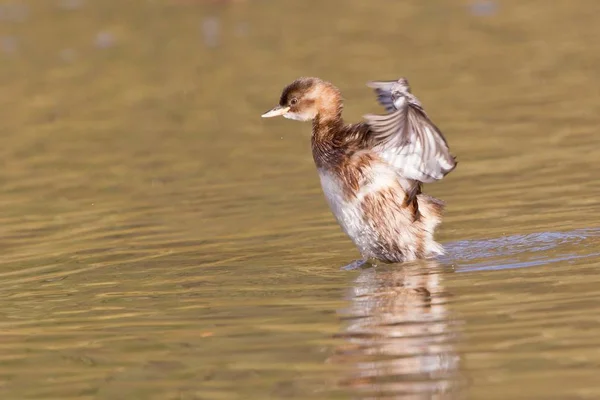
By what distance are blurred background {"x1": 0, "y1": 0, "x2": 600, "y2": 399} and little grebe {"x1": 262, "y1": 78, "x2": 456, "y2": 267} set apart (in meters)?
0.27

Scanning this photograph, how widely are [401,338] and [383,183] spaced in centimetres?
224

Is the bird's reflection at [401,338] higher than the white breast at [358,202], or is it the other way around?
the white breast at [358,202]

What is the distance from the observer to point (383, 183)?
30.6 feet

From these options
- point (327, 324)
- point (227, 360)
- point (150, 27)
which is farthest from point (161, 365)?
point (150, 27)

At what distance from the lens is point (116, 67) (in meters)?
19.6

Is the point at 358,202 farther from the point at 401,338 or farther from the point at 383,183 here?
the point at 401,338

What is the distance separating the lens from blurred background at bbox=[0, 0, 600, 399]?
22.6ft

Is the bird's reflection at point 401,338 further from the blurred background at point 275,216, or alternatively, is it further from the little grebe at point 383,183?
the little grebe at point 383,183

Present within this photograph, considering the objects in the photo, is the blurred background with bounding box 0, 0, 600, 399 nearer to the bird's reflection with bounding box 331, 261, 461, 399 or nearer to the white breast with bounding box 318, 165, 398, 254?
the bird's reflection with bounding box 331, 261, 461, 399

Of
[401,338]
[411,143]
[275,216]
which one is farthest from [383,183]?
[401,338]

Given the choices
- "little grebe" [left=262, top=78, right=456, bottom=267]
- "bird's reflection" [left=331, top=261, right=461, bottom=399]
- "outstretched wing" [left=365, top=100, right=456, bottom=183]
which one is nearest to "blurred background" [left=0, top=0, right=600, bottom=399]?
"bird's reflection" [left=331, top=261, right=461, bottom=399]

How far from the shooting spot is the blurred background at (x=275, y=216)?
22.6ft

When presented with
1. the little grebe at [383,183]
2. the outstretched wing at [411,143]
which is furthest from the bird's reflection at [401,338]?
the outstretched wing at [411,143]

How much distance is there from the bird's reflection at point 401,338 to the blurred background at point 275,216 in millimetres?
20
